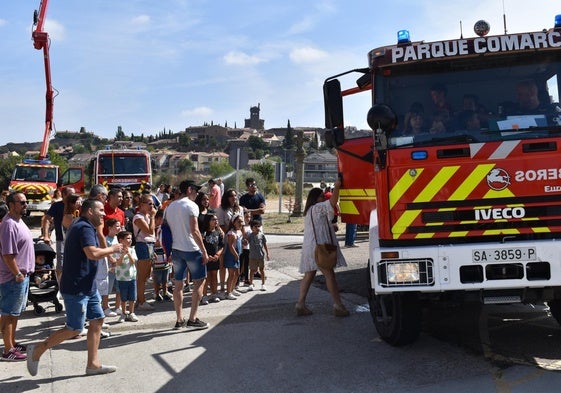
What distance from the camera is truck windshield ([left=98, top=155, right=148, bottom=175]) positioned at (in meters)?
20.6

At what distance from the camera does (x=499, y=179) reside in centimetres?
487

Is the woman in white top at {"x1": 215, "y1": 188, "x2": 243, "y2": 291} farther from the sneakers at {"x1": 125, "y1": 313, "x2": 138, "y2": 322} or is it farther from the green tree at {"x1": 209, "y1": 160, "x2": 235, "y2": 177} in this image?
the green tree at {"x1": 209, "y1": 160, "x2": 235, "y2": 177}

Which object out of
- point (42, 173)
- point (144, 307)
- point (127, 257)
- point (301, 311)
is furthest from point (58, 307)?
point (42, 173)

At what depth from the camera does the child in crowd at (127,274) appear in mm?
7293

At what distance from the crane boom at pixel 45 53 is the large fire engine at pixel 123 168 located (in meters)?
7.26

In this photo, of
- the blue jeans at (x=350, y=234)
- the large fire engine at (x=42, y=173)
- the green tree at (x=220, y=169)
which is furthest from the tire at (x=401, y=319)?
the green tree at (x=220, y=169)

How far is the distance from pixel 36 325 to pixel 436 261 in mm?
5192

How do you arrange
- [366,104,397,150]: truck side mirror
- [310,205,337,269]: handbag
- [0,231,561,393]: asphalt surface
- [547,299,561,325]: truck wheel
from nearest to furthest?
1. [0,231,561,393]: asphalt surface
2. [366,104,397,150]: truck side mirror
3. [547,299,561,325]: truck wheel
4. [310,205,337,269]: handbag

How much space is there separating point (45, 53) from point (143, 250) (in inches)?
835

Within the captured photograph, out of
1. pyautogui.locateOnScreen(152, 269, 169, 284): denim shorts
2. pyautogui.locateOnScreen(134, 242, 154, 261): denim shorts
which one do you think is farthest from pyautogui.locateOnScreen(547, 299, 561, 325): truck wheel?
pyautogui.locateOnScreen(152, 269, 169, 284): denim shorts

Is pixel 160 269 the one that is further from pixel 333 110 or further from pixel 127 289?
pixel 333 110

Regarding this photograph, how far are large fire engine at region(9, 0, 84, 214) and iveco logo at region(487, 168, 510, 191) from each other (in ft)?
66.9

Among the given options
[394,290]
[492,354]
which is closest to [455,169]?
[394,290]

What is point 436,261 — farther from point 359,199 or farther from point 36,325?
point 36,325
